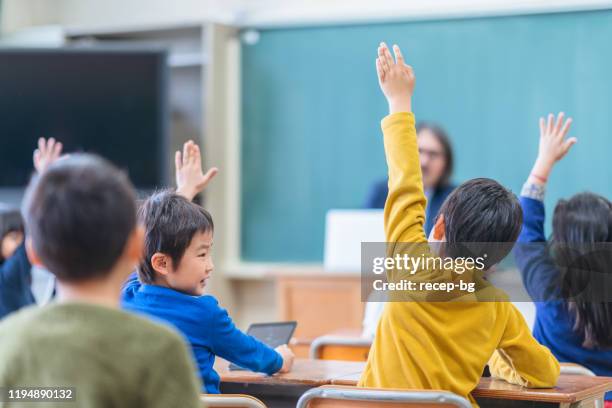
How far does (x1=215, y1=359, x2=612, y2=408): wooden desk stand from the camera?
6.64 feet

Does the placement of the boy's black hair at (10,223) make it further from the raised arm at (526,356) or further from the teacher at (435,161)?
the teacher at (435,161)

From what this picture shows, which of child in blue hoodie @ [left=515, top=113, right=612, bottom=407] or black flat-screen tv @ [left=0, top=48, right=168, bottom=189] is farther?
black flat-screen tv @ [left=0, top=48, right=168, bottom=189]

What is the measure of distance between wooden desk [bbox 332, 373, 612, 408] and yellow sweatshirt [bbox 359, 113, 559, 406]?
0.04m

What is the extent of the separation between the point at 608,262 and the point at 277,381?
104cm

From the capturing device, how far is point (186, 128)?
5934mm

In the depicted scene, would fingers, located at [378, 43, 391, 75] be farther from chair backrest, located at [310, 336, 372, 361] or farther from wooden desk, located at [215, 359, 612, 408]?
chair backrest, located at [310, 336, 372, 361]

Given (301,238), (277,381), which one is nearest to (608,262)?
(277,381)

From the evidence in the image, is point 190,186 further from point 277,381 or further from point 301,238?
point 301,238

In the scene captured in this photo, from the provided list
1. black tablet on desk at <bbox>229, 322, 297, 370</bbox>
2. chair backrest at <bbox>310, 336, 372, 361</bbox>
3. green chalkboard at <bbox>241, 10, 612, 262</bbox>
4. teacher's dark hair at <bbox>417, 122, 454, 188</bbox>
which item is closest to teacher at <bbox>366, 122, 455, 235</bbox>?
teacher's dark hair at <bbox>417, 122, 454, 188</bbox>

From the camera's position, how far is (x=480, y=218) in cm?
206

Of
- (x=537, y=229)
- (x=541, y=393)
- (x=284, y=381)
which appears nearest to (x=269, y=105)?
(x=537, y=229)

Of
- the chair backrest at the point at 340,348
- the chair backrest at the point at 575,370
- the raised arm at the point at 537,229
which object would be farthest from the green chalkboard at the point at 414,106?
the chair backrest at the point at 575,370

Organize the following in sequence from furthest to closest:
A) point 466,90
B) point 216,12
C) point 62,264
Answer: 1. point 216,12
2. point 466,90
3. point 62,264

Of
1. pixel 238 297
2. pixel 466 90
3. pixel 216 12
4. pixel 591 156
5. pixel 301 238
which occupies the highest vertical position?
pixel 216 12
